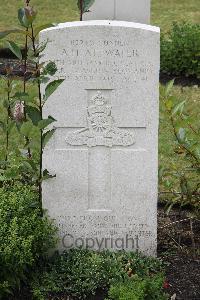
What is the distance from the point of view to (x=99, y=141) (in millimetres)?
4750

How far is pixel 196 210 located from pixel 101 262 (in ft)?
3.11

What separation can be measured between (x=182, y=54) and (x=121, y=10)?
378 centimetres

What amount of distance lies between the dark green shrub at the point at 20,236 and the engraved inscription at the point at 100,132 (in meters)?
0.48

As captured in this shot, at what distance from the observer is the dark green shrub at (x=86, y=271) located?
4602mm

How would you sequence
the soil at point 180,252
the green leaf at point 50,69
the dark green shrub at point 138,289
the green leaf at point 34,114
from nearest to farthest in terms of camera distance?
the dark green shrub at point 138,289 < the green leaf at point 50,69 < the green leaf at point 34,114 < the soil at point 180,252

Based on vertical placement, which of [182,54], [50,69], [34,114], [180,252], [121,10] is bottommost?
[180,252]

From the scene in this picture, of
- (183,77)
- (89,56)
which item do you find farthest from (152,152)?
(183,77)

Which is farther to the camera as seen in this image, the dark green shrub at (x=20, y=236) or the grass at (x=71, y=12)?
the grass at (x=71, y=12)

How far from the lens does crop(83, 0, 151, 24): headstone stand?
5883 millimetres

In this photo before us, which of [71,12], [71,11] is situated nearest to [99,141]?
[71,12]

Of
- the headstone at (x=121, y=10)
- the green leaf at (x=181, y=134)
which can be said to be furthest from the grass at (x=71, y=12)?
the green leaf at (x=181, y=134)

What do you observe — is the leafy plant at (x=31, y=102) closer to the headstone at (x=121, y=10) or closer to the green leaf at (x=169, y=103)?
the green leaf at (x=169, y=103)

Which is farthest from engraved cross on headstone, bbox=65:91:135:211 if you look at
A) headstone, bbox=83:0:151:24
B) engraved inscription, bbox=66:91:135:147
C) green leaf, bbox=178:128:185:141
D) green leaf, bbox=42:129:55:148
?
headstone, bbox=83:0:151:24

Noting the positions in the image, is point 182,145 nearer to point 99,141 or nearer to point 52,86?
point 99,141
